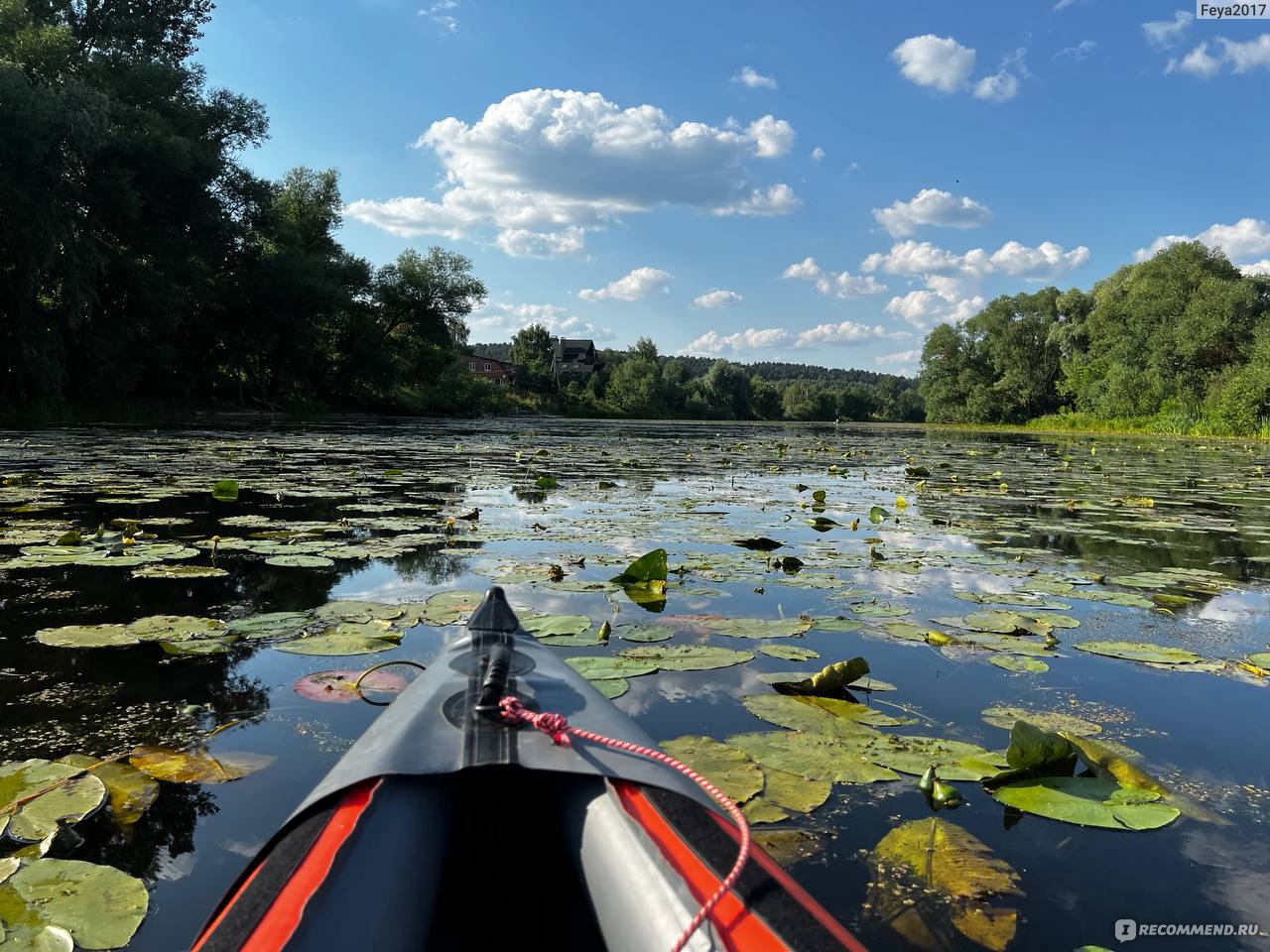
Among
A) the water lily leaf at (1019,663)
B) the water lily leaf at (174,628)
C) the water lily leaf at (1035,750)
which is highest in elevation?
the water lily leaf at (1035,750)

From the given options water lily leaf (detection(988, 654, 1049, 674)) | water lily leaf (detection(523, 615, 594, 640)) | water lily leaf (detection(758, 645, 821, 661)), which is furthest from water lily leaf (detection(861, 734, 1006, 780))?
water lily leaf (detection(523, 615, 594, 640))

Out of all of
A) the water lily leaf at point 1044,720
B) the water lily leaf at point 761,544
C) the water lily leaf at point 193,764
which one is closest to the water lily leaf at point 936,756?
the water lily leaf at point 1044,720

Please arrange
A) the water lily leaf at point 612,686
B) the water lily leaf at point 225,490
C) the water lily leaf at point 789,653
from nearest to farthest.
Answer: the water lily leaf at point 612,686 < the water lily leaf at point 789,653 < the water lily leaf at point 225,490

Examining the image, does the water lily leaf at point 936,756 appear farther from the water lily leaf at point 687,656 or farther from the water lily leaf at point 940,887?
the water lily leaf at point 687,656

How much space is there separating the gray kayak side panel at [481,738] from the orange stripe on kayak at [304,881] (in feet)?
0.08

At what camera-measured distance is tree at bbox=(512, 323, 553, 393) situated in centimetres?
5572

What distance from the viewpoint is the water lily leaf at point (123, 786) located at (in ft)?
4.70

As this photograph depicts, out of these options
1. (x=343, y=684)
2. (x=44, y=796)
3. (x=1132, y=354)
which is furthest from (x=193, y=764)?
(x=1132, y=354)

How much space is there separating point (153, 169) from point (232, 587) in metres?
18.6

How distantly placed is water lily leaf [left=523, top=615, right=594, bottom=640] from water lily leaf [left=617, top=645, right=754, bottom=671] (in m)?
0.27

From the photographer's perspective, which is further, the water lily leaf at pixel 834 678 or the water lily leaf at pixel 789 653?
the water lily leaf at pixel 789 653

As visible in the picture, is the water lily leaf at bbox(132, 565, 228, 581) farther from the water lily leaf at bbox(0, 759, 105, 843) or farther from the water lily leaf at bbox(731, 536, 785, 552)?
the water lily leaf at bbox(731, 536, 785, 552)

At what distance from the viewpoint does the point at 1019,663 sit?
2.44 meters

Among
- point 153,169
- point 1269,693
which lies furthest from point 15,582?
point 153,169
